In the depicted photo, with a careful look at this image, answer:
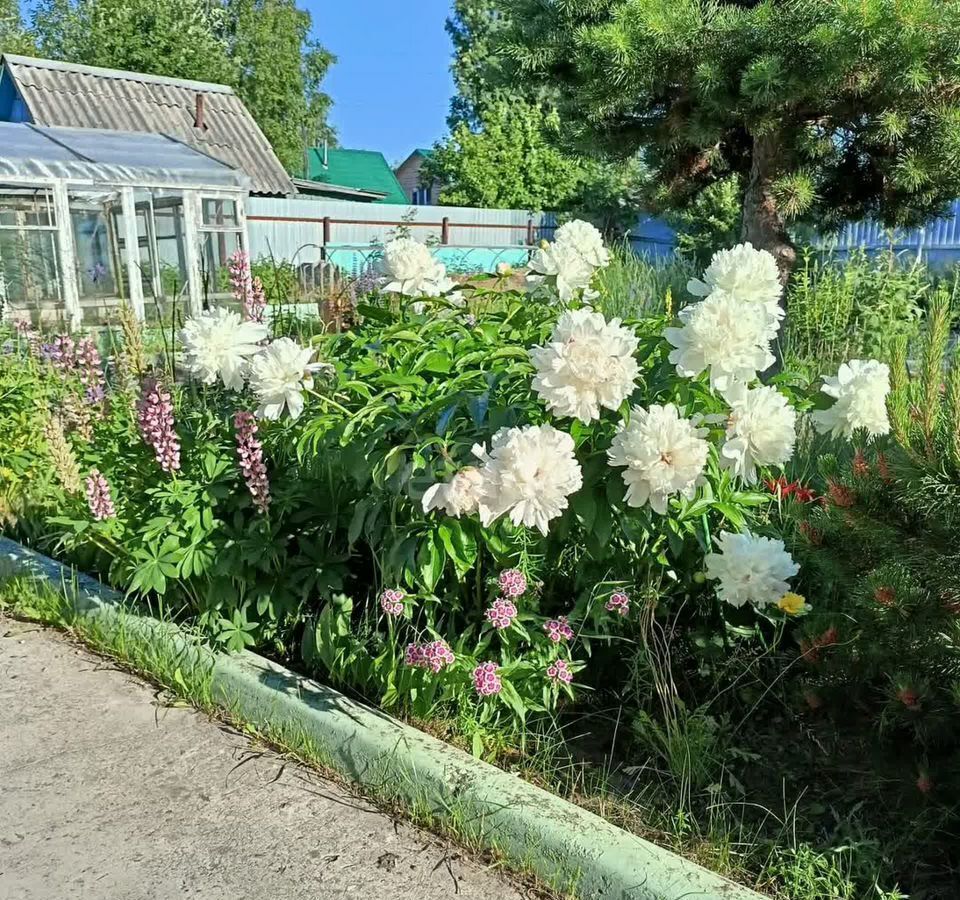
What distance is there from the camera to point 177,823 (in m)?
2.13

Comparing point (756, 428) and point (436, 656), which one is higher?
point (756, 428)

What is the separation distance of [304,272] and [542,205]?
41.9 feet

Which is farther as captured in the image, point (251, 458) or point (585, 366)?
point (251, 458)

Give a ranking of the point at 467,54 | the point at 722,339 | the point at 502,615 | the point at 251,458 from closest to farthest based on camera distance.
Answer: the point at 722,339 → the point at 502,615 → the point at 251,458 → the point at 467,54

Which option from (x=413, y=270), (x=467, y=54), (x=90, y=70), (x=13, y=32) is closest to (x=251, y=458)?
(x=413, y=270)

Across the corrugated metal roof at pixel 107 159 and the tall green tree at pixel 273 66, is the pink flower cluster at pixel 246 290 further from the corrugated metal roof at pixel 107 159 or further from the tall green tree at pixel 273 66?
the tall green tree at pixel 273 66

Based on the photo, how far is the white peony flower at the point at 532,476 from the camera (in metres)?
1.75

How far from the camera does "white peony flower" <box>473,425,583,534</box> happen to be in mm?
1750

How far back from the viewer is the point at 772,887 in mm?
1808

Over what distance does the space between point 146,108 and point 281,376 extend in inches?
748

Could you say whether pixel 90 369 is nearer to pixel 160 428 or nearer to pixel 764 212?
pixel 160 428

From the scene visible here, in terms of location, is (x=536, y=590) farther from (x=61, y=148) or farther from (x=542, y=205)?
(x=542, y=205)

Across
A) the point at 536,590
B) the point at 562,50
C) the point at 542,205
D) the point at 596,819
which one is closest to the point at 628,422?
the point at 536,590

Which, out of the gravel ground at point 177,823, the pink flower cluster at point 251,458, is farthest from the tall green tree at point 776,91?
the gravel ground at point 177,823
